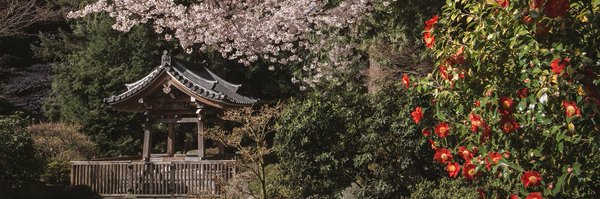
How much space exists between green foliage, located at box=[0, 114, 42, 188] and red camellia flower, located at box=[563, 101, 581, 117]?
1162 cm

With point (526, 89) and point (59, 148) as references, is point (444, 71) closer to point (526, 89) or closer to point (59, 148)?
point (526, 89)

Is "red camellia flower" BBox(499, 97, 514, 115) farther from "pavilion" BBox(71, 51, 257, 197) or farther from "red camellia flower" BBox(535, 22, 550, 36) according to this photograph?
"pavilion" BBox(71, 51, 257, 197)

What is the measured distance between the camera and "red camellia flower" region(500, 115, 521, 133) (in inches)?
146


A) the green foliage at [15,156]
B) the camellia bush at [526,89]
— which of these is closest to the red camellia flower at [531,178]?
the camellia bush at [526,89]

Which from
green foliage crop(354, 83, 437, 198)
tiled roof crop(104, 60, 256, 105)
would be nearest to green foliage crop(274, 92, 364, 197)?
green foliage crop(354, 83, 437, 198)

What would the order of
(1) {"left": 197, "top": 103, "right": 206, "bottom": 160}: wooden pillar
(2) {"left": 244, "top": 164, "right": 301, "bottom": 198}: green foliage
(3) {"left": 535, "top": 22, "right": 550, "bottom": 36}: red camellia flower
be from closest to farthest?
(3) {"left": 535, "top": 22, "right": 550, "bottom": 36}: red camellia flower
(2) {"left": 244, "top": 164, "right": 301, "bottom": 198}: green foliage
(1) {"left": 197, "top": 103, "right": 206, "bottom": 160}: wooden pillar

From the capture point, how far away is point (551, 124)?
11.9 feet

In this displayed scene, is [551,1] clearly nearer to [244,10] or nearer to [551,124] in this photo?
[551,124]

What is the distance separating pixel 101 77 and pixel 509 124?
19.1 metres

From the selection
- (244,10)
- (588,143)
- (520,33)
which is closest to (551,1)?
(520,33)

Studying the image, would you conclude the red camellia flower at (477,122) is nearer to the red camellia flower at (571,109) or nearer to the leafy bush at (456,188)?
the red camellia flower at (571,109)

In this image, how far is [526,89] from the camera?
361cm

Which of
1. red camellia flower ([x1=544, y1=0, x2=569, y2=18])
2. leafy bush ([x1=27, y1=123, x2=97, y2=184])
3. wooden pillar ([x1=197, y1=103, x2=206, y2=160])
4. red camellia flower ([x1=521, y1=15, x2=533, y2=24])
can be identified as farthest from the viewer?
leafy bush ([x1=27, y1=123, x2=97, y2=184])

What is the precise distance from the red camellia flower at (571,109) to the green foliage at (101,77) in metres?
18.5
